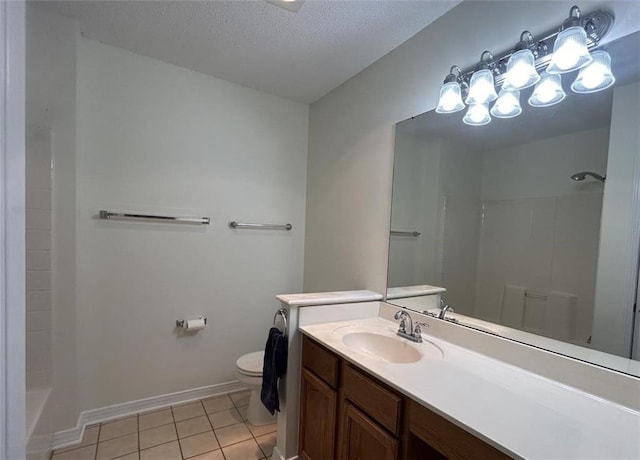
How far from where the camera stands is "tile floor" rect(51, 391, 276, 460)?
1.72 metres

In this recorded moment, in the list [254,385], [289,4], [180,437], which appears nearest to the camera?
[289,4]

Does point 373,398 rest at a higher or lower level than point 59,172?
lower

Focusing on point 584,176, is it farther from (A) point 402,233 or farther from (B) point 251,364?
(B) point 251,364

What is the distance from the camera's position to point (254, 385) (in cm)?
198

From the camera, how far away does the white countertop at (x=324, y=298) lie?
1587 mm

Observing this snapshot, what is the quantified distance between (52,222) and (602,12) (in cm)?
280

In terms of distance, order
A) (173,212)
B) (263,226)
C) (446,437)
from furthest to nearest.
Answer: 1. (263,226)
2. (173,212)
3. (446,437)

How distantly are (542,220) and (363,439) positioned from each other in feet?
3.79

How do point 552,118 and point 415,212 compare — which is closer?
point 552,118

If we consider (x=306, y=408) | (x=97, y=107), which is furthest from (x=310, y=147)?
(x=306, y=408)

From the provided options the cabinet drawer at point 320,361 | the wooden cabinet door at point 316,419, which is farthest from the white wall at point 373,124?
the wooden cabinet door at point 316,419

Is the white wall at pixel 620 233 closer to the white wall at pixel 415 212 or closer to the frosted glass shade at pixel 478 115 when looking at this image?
the frosted glass shade at pixel 478 115

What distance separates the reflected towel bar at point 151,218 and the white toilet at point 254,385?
110cm

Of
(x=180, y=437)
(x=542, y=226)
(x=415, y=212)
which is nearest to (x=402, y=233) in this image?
(x=415, y=212)
